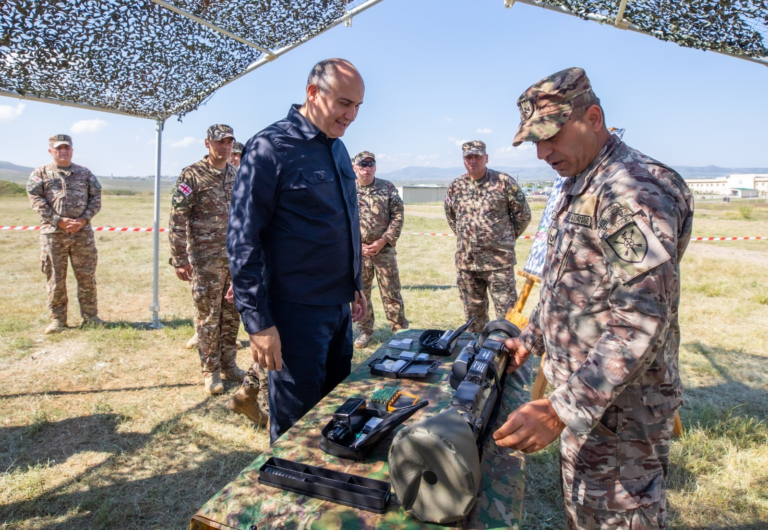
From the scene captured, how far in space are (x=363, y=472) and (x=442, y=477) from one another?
372 millimetres

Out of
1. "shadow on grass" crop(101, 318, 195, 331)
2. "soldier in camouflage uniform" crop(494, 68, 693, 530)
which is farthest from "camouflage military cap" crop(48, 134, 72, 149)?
"soldier in camouflage uniform" crop(494, 68, 693, 530)

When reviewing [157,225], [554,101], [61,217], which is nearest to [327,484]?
[554,101]

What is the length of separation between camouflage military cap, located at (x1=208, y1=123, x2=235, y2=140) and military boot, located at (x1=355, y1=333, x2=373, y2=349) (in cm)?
276

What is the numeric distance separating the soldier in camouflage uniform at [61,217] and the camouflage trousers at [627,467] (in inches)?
249

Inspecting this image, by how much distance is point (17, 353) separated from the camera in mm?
5180

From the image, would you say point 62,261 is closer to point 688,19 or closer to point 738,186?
point 688,19

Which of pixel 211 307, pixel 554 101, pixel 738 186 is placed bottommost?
pixel 211 307

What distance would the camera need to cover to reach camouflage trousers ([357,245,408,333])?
19.1 ft

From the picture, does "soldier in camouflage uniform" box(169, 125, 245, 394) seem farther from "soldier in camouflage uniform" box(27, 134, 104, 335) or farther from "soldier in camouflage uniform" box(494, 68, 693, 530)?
"soldier in camouflage uniform" box(494, 68, 693, 530)

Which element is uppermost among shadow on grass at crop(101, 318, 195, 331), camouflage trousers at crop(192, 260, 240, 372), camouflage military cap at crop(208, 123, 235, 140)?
camouflage military cap at crop(208, 123, 235, 140)

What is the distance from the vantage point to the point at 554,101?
151 cm

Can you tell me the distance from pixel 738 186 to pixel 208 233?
446ft

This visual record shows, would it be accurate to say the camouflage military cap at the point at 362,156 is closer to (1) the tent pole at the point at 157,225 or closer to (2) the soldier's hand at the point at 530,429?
(1) the tent pole at the point at 157,225

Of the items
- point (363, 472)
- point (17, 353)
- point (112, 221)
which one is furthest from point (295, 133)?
point (112, 221)
